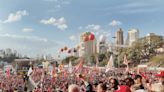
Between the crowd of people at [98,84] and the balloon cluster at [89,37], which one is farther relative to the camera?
the balloon cluster at [89,37]

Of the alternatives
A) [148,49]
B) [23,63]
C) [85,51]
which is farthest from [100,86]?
[85,51]

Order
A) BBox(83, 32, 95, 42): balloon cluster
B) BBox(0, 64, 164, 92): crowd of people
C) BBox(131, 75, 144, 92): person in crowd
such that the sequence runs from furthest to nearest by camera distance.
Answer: BBox(83, 32, 95, 42): balloon cluster, BBox(131, 75, 144, 92): person in crowd, BBox(0, 64, 164, 92): crowd of people

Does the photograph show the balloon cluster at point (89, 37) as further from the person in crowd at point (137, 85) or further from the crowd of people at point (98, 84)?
the person in crowd at point (137, 85)

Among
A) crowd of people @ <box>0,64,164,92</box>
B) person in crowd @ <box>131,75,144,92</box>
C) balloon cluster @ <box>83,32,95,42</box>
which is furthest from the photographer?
balloon cluster @ <box>83,32,95,42</box>

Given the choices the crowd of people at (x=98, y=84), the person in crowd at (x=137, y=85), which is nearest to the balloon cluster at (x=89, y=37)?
the crowd of people at (x=98, y=84)

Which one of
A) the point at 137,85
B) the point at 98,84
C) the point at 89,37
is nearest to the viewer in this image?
the point at 98,84

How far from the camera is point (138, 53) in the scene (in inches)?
4188

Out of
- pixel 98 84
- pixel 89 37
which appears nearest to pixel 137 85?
pixel 98 84

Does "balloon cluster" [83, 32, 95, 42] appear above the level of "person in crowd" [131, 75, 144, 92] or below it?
above

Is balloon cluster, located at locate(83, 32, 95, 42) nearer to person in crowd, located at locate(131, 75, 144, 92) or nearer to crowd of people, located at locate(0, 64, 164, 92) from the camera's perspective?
crowd of people, located at locate(0, 64, 164, 92)

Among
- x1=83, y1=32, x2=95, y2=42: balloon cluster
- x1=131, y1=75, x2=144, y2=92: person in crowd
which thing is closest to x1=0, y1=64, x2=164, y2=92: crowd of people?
x1=131, y1=75, x2=144, y2=92: person in crowd

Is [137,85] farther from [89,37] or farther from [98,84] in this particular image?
[89,37]

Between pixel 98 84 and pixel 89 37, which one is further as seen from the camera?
pixel 89 37

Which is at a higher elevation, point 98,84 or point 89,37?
point 89,37
